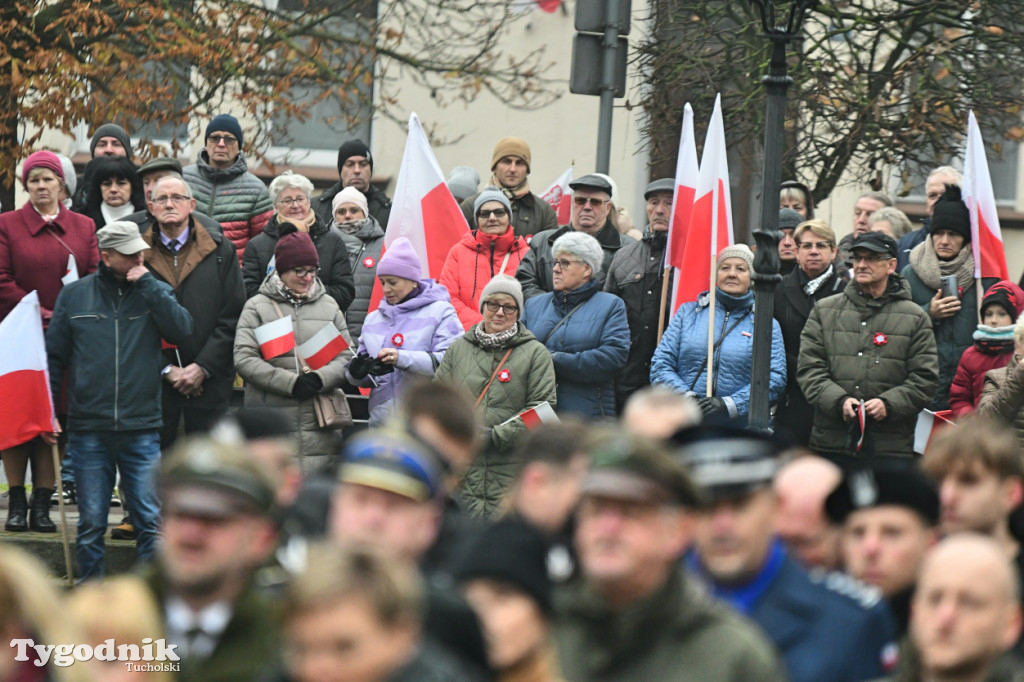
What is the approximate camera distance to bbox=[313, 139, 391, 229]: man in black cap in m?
11.1

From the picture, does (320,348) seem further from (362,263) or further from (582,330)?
(362,263)

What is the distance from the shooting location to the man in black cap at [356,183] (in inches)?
438

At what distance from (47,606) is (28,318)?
5481 mm

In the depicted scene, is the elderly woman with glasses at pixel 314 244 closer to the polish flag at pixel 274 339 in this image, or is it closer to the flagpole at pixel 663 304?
the polish flag at pixel 274 339

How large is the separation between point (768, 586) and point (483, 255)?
6.24m

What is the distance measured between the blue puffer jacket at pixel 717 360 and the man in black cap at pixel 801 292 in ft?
1.45

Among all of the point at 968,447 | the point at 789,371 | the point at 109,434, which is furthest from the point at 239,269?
the point at 968,447

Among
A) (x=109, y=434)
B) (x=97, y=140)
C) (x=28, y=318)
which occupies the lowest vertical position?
(x=109, y=434)

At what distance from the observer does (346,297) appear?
9867mm

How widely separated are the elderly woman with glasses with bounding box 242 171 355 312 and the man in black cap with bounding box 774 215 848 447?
2.67 meters

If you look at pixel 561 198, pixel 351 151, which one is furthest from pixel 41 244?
pixel 561 198

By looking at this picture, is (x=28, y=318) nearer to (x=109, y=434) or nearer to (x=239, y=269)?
(x=109, y=434)

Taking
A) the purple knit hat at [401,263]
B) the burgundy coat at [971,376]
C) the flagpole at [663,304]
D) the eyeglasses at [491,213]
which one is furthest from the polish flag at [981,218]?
the purple knit hat at [401,263]

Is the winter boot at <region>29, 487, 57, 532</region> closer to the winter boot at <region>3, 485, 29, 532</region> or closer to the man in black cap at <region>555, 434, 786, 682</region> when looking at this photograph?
the winter boot at <region>3, 485, 29, 532</region>
